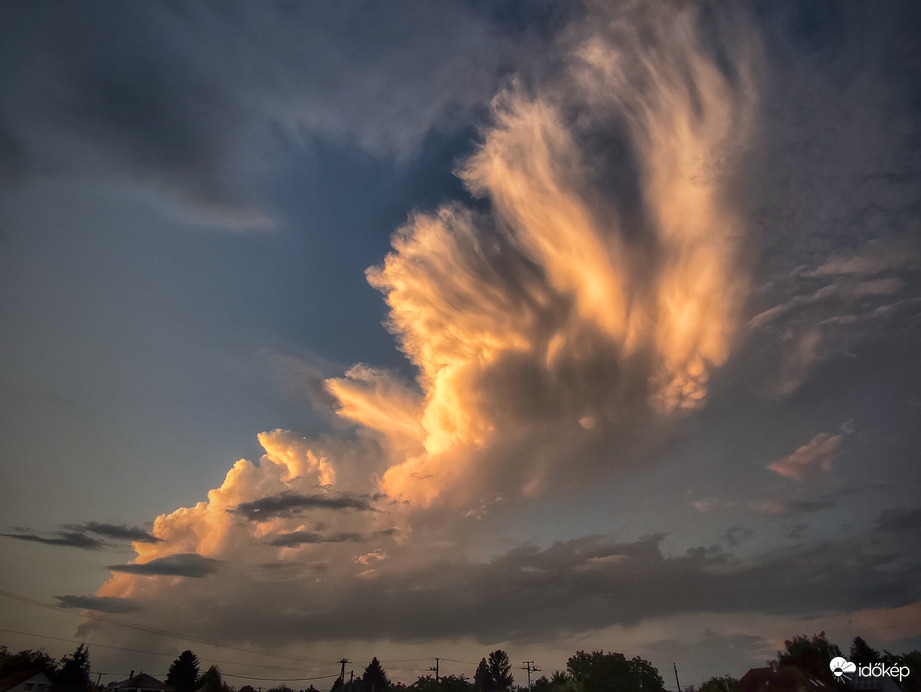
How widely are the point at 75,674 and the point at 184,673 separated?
2115 cm

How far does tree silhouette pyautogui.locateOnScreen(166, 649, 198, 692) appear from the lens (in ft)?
381

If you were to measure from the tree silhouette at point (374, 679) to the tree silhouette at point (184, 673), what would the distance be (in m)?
90.3

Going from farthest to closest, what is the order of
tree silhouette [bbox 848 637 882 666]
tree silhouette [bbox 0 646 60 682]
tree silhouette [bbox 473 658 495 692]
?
tree silhouette [bbox 473 658 495 692]
tree silhouette [bbox 848 637 882 666]
tree silhouette [bbox 0 646 60 682]

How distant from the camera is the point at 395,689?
16212 centimetres

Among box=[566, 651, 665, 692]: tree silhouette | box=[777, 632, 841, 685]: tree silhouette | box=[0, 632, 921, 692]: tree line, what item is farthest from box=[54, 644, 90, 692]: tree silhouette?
box=[777, 632, 841, 685]: tree silhouette

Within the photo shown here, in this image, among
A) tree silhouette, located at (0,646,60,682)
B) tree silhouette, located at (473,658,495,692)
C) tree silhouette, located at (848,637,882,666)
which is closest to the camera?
tree silhouette, located at (0,646,60,682)

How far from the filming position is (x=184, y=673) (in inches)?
4614

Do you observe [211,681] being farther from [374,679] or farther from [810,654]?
[810,654]

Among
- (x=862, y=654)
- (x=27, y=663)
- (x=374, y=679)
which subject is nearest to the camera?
(x=27, y=663)

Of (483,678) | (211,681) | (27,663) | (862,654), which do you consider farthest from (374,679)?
(862,654)

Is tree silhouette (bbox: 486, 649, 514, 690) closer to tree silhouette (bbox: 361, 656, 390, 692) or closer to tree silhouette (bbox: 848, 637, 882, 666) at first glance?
tree silhouette (bbox: 361, 656, 390, 692)

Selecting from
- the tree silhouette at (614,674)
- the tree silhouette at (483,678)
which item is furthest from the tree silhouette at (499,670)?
the tree silhouette at (614,674)

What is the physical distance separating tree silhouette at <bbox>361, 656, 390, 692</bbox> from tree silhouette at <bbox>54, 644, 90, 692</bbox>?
107718mm

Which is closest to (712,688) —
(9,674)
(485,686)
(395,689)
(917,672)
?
(917,672)
